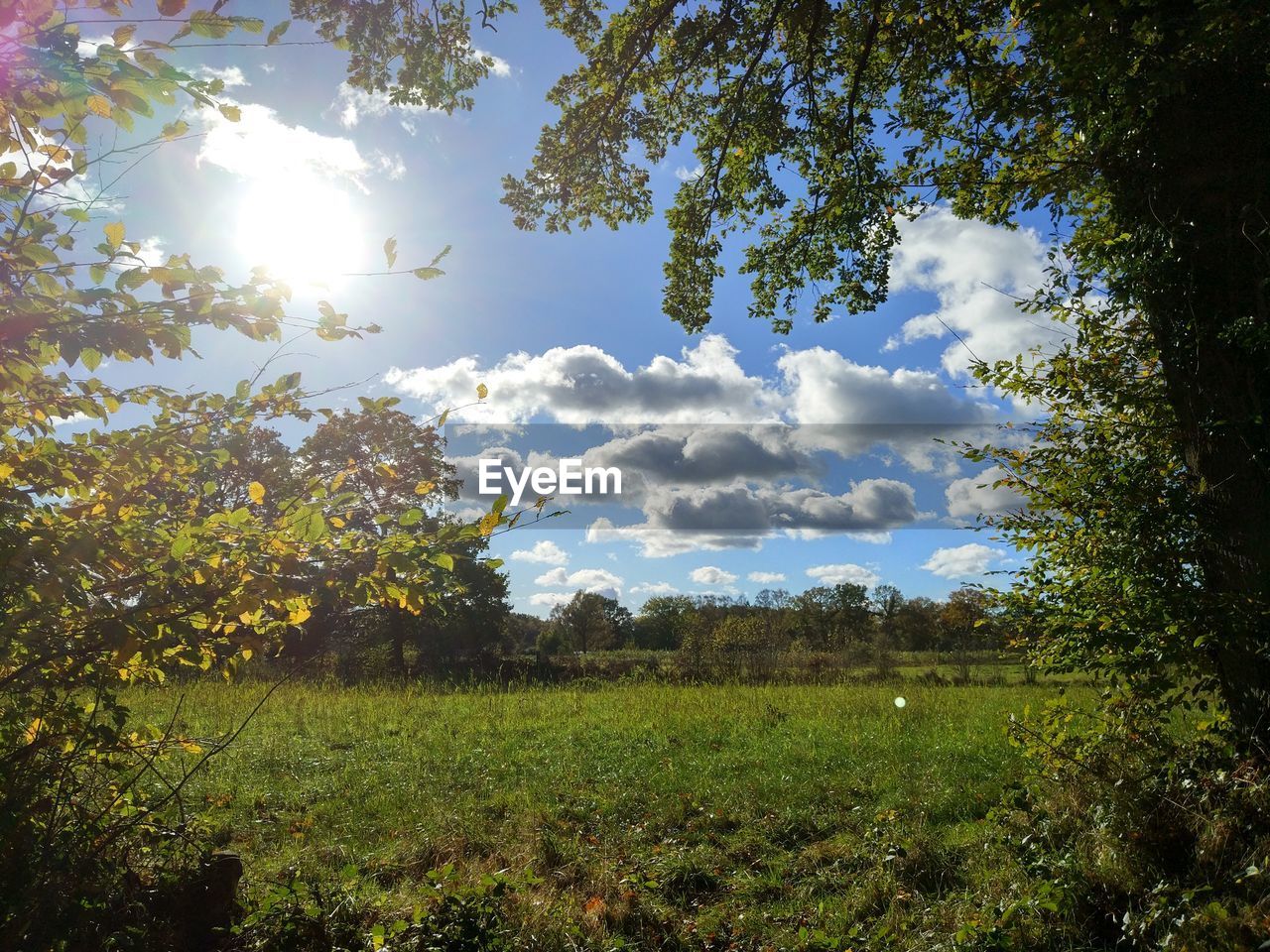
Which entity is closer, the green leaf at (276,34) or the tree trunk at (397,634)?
the green leaf at (276,34)

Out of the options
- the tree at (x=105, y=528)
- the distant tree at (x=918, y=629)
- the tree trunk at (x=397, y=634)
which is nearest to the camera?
the tree at (x=105, y=528)

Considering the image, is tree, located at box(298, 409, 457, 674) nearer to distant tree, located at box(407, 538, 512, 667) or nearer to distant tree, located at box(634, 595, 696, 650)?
distant tree, located at box(407, 538, 512, 667)

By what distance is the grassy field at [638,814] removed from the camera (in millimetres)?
4074

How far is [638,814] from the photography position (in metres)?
6.18

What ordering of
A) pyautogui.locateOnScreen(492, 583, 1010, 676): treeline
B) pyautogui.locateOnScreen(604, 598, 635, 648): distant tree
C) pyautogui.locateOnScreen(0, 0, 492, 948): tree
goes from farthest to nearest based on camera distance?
1. pyautogui.locateOnScreen(604, 598, 635, 648): distant tree
2. pyautogui.locateOnScreen(492, 583, 1010, 676): treeline
3. pyautogui.locateOnScreen(0, 0, 492, 948): tree

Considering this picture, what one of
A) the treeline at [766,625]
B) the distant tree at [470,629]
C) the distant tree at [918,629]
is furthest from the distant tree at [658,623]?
the distant tree at [470,629]

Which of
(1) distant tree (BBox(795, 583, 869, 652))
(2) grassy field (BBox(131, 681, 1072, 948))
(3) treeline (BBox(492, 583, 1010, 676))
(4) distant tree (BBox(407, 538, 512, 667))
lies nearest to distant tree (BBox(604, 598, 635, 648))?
(3) treeline (BBox(492, 583, 1010, 676))

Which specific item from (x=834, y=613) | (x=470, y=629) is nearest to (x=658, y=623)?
(x=834, y=613)

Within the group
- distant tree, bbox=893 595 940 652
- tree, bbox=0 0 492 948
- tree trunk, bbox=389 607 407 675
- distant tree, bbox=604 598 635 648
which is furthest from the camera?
distant tree, bbox=604 598 635 648

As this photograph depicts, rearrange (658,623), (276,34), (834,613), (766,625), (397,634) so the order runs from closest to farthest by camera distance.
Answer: (276,34), (397,634), (766,625), (834,613), (658,623)

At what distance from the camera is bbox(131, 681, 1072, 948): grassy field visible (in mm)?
4074

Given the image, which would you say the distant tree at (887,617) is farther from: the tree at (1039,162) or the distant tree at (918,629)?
the tree at (1039,162)

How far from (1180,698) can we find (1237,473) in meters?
1.44

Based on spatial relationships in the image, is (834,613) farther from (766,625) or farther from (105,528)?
(105,528)
